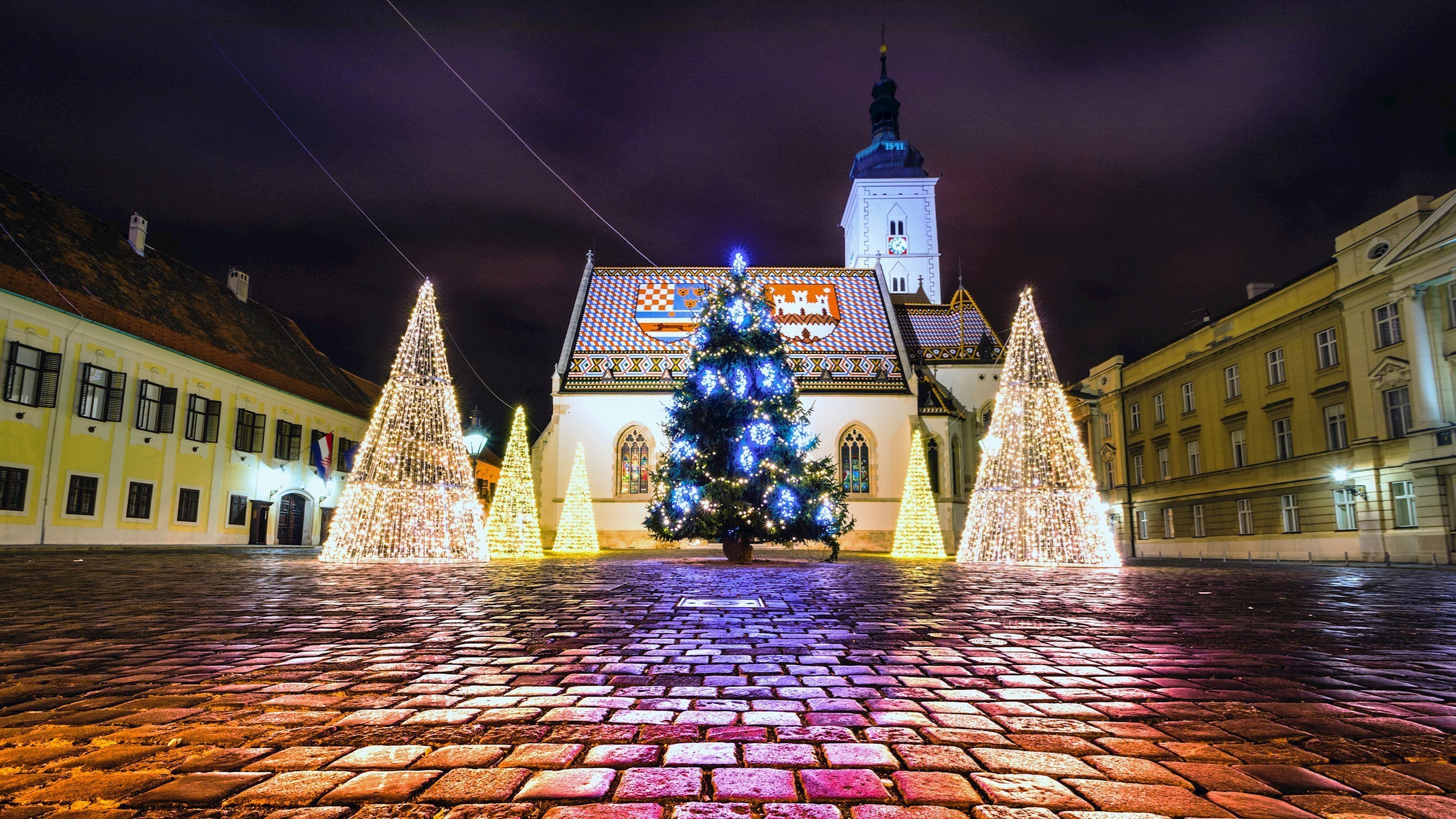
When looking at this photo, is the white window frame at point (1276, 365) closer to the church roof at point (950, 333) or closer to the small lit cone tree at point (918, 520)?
the church roof at point (950, 333)

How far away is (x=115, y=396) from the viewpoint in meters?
23.0

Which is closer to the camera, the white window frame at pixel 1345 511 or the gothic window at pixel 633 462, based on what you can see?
the white window frame at pixel 1345 511

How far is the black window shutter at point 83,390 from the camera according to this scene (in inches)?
858

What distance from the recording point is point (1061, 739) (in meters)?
2.77

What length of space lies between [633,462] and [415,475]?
54.6 feet

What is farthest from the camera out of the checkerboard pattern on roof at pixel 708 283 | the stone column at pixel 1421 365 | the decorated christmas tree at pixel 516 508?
the checkerboard pattern on roof at pixel 708 283

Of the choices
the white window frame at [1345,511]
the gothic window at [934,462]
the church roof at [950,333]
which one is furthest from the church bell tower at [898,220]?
the white window frame at [1345,511]

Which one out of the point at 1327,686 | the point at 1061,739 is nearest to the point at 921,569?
the point at 1327,686

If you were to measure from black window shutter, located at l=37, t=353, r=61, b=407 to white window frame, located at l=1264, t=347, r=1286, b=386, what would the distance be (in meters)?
37.3

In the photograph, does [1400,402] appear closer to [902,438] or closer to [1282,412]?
[1282,412]

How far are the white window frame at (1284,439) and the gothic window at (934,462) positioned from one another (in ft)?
39.0

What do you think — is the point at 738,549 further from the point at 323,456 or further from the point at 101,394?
the point at 323,456

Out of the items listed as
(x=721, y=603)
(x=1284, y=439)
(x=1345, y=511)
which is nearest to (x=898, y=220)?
(x=1284, y=439)

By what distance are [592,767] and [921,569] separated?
42.1ft
